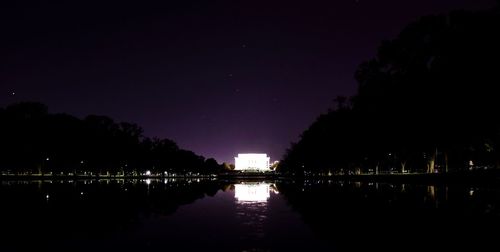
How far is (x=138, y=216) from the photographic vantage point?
18.8 metres

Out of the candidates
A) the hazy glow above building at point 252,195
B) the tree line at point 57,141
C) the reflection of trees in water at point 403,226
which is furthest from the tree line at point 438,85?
the tree line at point 57,141

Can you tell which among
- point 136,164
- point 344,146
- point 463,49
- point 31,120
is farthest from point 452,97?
point 136,164

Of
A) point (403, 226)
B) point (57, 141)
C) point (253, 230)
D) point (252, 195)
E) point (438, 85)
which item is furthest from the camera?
point (57, 141)

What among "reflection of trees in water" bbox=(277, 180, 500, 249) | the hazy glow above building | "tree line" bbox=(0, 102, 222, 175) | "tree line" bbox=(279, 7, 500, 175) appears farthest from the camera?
"tree line" bbox=(0, 102, 222, 175)

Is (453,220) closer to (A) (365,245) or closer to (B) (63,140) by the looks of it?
(A) (365,245)

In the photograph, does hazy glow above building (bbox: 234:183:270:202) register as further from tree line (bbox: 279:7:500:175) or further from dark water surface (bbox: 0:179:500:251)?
tree line (bbox: 279:7:500:175)

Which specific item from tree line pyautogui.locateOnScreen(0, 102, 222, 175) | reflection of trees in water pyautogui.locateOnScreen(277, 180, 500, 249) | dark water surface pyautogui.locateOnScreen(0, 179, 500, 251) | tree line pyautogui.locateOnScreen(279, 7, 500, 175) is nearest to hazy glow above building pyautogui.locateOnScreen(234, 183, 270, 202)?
reflection of trees in water pyautogui.locateOnScreen(277, 180, 500, 249)

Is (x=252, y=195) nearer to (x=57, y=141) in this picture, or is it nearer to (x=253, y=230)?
(x=253, y=230)

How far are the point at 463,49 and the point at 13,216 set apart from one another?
32629 millimetres

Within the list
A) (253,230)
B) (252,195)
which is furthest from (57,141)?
(253,230)

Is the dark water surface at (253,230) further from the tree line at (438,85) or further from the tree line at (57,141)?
the tree line at (57,141)

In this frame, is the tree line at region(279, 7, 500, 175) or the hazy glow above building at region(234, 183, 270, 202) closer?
the hazy glow above building at region(234, 183, 270, 202)

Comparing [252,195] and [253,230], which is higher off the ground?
[253,230]

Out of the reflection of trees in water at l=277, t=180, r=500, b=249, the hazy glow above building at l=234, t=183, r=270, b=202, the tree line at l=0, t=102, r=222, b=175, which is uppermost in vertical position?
the tree line at l=0, t=102, r=222, b=175
